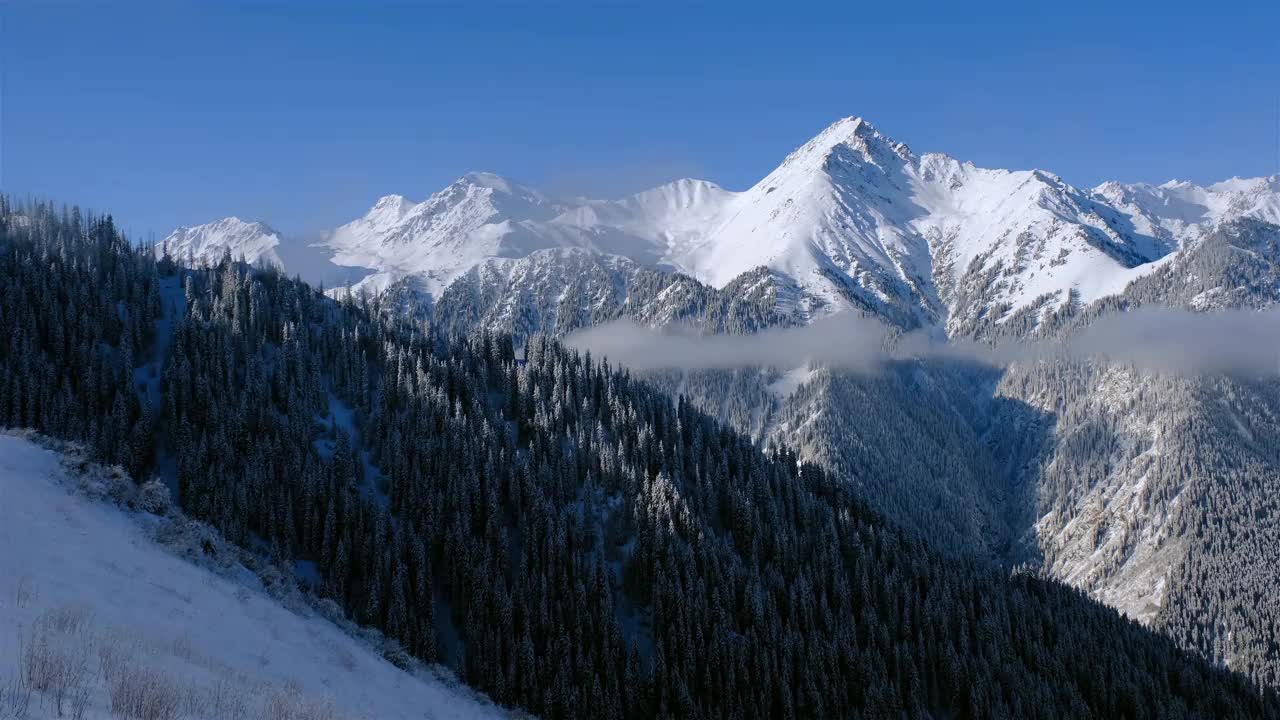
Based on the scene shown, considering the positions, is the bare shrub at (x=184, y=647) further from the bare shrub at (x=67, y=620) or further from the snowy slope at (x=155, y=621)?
the bare shrub at (x=67, y=620)

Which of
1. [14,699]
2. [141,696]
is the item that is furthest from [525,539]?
[14,699]

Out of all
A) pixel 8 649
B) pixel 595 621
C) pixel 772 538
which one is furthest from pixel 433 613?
pixel 8 649

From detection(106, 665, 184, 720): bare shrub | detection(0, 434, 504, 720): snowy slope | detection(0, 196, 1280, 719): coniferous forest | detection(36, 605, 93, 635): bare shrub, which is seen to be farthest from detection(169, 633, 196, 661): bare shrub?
detection(0, 196, 1280, 719): coniferous forest

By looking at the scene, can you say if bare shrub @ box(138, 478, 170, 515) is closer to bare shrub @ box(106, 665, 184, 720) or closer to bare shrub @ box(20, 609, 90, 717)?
bare shrub @ box(20, 609, 90, 717)

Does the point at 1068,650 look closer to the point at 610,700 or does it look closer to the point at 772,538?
the point at 772,538

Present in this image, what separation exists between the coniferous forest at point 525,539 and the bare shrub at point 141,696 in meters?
103

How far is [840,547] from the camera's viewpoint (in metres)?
193

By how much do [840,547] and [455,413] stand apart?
297 ft

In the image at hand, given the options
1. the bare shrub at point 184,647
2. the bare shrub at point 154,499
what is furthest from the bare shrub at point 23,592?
the bare shrub at point 154,499

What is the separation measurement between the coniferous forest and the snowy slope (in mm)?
70858

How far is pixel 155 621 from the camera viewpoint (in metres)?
34.7

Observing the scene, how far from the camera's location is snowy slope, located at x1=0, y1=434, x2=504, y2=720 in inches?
993

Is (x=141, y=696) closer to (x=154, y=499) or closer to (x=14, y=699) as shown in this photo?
(x=14, y=699)

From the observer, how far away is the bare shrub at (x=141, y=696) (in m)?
19.5
